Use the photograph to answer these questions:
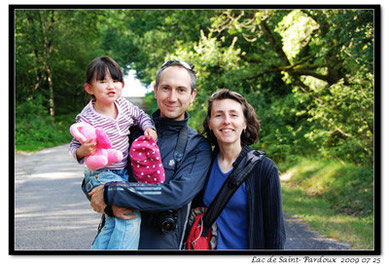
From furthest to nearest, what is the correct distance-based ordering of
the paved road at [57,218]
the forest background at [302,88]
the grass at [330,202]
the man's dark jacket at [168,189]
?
1. the forest background at [302,88]
2. the grass at [330,202]
3. the paved road at [57,218]
4. the man's dark jacket at [168,189]

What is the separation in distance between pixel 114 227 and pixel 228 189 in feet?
2.31

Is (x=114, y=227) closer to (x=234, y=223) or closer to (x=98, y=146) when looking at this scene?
(x=98, y=146)

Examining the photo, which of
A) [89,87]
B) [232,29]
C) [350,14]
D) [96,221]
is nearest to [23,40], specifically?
[232,29]

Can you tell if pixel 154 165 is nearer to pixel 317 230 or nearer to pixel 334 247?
pixel 334 247

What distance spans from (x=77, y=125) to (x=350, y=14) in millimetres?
4972

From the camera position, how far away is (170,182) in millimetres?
2250

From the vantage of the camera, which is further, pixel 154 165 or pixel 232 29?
pixel 232 29

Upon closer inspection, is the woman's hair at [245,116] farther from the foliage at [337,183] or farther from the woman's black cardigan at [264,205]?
the foliage at [337,183]

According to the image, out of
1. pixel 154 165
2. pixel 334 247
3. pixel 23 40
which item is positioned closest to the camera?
pixel 154 165

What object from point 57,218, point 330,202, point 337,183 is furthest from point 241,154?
point 337,183

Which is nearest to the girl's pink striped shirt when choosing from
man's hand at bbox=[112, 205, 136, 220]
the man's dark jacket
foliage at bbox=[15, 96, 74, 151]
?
the man's dark jacket

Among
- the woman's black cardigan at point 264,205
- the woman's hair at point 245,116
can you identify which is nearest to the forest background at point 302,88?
the woman's hair at point 245,116

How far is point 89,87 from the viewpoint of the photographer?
246 centimetres

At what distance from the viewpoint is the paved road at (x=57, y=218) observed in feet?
19.1
